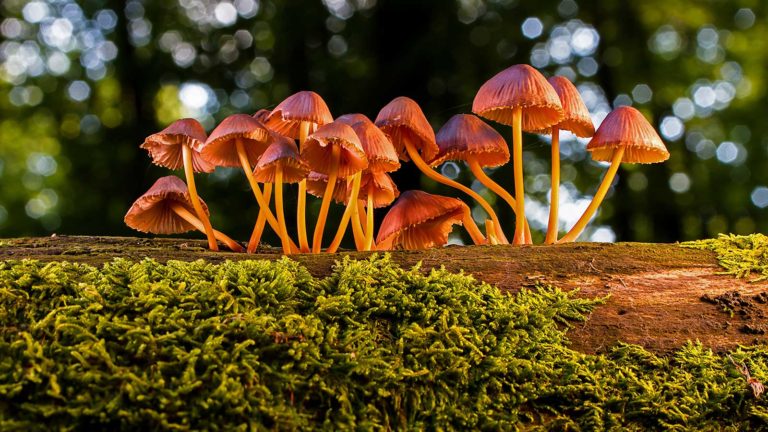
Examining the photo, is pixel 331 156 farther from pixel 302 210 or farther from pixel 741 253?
pixel 741 253

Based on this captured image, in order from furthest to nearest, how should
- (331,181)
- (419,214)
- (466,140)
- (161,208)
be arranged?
(161,208) → (466,140) → (419,214) → (331,181)

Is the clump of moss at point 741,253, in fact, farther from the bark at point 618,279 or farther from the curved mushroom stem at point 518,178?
the curved mushroom stem at point 518,178

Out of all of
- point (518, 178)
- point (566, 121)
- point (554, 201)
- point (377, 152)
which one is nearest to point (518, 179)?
point (518, 178)

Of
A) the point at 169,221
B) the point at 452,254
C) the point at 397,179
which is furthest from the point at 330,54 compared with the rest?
the point at 452,254

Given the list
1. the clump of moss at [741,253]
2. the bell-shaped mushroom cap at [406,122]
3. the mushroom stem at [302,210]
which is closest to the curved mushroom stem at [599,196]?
the clump of moss at [741,253]

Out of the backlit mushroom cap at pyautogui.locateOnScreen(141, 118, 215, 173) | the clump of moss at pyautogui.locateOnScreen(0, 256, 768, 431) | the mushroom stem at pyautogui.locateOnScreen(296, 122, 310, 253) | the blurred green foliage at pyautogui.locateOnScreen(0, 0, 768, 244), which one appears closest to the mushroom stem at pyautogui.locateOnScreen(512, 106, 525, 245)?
the clump of moss at pyautogui.locateOnScreen(0, 256, 768, 431)

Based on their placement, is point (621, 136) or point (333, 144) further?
point (621, 136)

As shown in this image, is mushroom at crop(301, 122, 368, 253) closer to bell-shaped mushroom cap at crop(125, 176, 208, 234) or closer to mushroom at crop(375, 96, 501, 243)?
mushroom at crop(375, 96, 501, 243)
